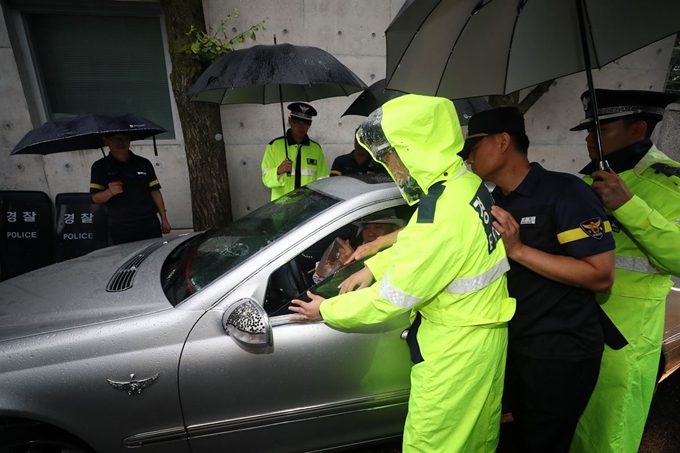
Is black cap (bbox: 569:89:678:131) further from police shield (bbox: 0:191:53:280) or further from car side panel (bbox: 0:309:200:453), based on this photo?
police shield (bbox: 0:191:53:280)

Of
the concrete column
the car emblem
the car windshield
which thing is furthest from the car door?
the concrete column

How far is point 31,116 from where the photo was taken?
4.34 metres

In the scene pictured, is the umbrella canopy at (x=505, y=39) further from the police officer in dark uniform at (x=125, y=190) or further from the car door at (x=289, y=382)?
the police officer in dark uniform at (x=125, y=190)

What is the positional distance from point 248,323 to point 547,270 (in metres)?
1.21

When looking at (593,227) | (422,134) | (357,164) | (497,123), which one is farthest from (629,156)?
(357,164)

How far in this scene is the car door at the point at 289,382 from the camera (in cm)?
155

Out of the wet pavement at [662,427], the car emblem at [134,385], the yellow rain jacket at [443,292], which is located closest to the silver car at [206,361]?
the car emblem at [134,385]

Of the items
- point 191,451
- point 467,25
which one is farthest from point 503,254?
point 191,451

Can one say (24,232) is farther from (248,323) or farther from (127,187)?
(248,323)

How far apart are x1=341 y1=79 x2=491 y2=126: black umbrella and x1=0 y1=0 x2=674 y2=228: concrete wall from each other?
1.57 m

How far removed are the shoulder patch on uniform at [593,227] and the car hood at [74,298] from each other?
1.77m

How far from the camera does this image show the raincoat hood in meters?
1.17

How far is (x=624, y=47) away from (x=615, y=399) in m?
1.57

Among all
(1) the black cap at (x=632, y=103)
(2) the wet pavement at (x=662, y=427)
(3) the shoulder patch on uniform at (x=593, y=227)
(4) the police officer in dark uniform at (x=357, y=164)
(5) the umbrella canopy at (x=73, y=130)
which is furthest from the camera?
(4) the police officer in dark uniform at (x=357, y=164)
